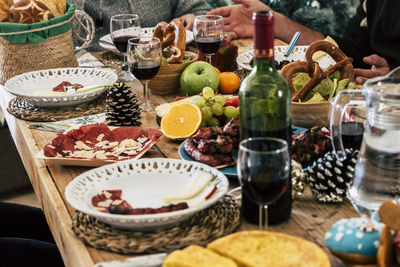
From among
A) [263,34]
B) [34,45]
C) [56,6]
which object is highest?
[263,34]

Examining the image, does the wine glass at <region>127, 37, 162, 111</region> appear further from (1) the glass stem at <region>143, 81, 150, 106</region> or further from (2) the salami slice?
(2) the salami slice

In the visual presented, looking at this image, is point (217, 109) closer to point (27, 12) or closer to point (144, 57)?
point (144, 57)

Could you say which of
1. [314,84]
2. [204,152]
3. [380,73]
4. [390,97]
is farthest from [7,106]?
[380,73]

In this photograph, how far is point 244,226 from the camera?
3.21 feet

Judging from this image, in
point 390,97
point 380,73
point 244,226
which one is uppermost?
point 390,97

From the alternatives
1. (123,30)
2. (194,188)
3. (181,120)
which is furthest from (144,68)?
(194,188)

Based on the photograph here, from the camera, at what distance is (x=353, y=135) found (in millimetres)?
1137

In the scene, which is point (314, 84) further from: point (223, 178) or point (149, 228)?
point (149, 228)

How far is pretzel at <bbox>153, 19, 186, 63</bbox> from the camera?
1.77 metres

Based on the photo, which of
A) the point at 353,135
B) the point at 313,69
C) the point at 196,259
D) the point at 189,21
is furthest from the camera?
the point at 189,21

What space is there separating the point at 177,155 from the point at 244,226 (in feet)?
1.22

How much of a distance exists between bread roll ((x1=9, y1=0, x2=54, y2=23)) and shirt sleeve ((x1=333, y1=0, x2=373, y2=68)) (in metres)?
1.32

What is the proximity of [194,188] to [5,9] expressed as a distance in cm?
115

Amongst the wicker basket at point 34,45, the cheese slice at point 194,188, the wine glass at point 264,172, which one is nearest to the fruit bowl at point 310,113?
the cheese slice at point 194,188
